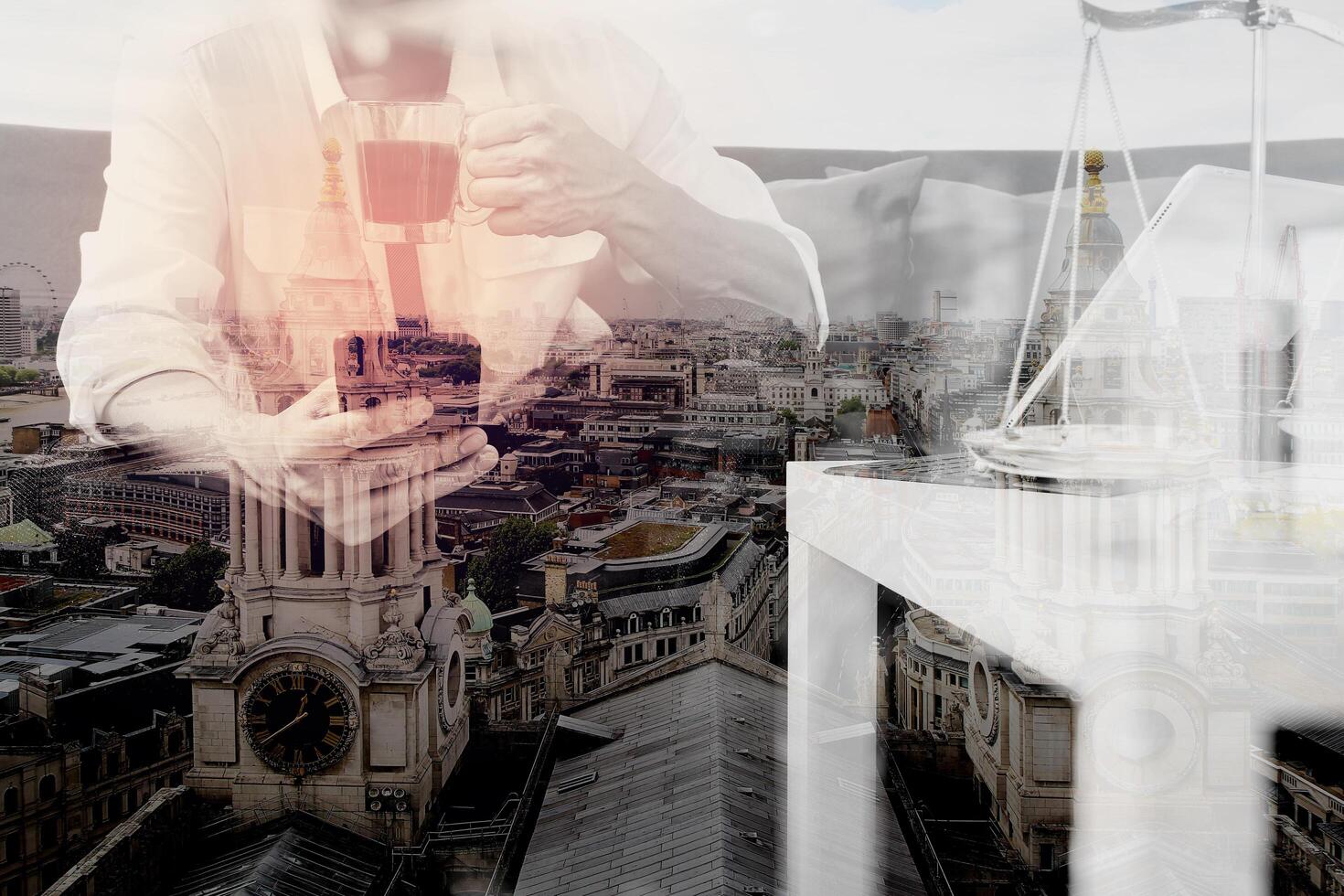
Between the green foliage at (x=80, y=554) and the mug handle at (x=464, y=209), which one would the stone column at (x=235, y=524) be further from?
the mug handle at (x=464, y=209)

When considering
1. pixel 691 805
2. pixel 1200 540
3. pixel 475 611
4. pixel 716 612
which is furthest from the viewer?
pixel 716 612

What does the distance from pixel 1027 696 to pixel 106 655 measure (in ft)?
7.53

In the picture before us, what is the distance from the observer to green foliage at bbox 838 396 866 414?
2912 millimetres

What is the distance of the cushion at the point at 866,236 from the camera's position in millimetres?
2885

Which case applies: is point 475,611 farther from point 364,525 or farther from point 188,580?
point 188,580

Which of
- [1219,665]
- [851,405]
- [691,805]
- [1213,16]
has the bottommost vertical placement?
[691,805]

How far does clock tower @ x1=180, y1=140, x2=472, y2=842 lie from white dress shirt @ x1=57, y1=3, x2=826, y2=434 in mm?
147

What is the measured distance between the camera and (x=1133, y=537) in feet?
8.41

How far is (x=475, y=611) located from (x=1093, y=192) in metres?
2.05

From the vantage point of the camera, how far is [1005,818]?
8.55 ft

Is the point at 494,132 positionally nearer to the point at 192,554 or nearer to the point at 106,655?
the point at 192,554

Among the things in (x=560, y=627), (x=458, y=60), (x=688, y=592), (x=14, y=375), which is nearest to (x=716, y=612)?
(x=688, y=592)

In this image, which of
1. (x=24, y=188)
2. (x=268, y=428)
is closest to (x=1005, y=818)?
(x=268, y=428)

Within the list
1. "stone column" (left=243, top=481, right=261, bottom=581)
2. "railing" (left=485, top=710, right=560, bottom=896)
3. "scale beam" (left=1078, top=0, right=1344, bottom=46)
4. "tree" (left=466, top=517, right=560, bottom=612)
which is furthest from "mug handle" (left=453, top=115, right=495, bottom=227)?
"scale beam" (left=1078, top=0, right=1344, bottom=46)
